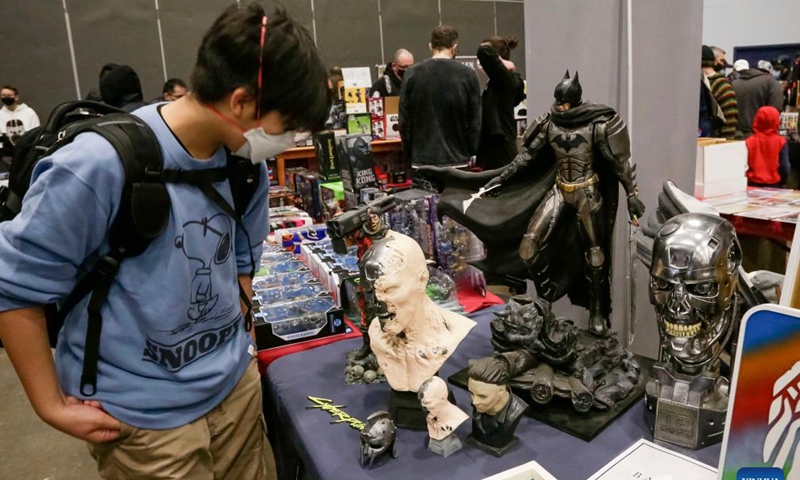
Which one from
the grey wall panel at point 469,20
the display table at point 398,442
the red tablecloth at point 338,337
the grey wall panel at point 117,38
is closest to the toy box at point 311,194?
the red tablecloth at point 338,337

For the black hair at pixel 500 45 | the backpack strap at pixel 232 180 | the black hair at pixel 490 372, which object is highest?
the black hair at pixel 500 45

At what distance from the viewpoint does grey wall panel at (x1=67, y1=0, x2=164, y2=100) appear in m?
6.70

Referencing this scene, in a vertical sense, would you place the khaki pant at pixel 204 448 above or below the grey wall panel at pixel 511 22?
below

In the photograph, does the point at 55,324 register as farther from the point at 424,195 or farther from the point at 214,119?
the point at 424,195

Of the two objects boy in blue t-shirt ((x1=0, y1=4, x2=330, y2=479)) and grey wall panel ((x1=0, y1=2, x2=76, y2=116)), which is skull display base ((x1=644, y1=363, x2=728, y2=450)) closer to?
boy in blue t-shirt ((x1=0, y1=4, x2=330, y2=479))

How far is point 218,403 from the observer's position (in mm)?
1387

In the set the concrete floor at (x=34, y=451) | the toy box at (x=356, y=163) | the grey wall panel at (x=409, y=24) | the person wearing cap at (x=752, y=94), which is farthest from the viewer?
the grey wall panel at (x=409, y=24)

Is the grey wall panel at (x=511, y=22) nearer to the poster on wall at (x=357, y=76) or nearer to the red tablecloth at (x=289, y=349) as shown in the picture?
the poster on wall at (x=357, y=76)

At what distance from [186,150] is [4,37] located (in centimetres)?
661

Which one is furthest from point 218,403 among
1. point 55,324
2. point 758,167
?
point 758,167

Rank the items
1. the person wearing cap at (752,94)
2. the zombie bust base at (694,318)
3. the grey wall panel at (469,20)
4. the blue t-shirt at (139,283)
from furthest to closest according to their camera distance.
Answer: the grey wall panel at (469,20) < the person wearing cap at (752,94) < the zombie bust base at (694,318) < the blue t-shirt at (139,283)

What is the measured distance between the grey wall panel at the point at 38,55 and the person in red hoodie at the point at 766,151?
662cm

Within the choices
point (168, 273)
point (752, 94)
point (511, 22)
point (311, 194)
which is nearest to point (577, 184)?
point (168, 273)

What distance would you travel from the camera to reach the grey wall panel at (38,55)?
21.0ft
